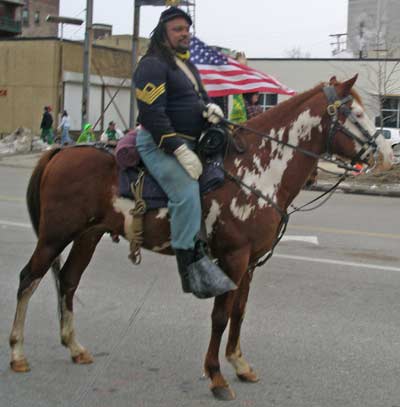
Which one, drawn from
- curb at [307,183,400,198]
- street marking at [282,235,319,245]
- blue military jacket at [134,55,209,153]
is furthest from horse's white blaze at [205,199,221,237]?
curb at [307,183,400,198]

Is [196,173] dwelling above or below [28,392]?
above

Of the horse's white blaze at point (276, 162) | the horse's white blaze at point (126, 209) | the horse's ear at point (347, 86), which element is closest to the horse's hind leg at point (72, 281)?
the horse's white blaze at point (126, 209)

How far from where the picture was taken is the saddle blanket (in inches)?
175

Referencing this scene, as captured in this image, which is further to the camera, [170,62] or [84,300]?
[84,300]

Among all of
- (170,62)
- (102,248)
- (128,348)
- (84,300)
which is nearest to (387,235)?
(102,248)

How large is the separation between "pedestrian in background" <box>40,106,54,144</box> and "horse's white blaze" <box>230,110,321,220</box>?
2526 cm

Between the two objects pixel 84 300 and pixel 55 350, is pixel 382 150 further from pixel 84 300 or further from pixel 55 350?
pixel 84 300

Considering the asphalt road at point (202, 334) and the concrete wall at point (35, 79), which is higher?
the concrete wall at point (35, 79)

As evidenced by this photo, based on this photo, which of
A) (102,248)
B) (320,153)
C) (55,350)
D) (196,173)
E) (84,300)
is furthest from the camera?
(102,248)

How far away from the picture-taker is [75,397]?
14.4 feet

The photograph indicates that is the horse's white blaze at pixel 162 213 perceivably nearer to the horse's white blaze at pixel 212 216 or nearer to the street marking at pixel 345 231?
the horse's white blaze at pixel 212 216

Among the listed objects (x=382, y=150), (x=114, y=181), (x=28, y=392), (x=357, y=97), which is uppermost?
(x=357, y=97)

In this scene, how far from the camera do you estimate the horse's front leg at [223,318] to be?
4387mm

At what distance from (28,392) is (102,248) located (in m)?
4.52
